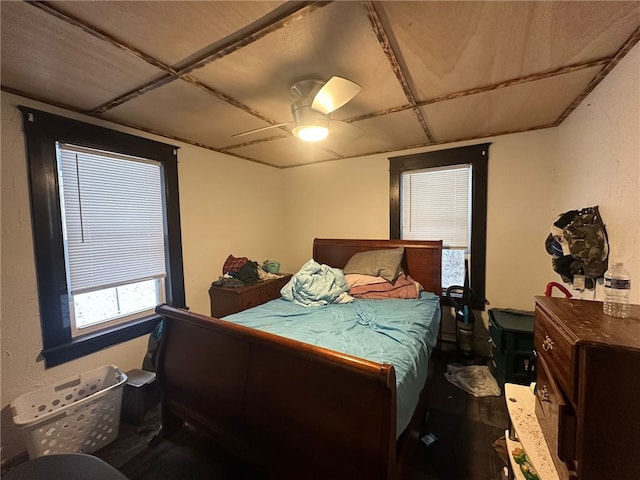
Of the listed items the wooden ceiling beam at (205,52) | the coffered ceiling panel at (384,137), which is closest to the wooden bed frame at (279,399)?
the wooden ceiling beam at (205,52)

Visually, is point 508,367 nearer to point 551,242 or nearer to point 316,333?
point 551,242

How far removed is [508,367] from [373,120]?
2377 millimetres

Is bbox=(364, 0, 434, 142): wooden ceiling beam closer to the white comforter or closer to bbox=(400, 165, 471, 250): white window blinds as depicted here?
bbox=(400, 165, 471, 250): white window blinds

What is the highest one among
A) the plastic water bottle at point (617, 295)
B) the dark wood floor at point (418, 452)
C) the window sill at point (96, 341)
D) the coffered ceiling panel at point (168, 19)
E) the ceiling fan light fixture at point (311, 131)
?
the coffered ceiling panel at point (168, 19)

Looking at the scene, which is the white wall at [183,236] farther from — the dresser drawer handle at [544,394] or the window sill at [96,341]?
the dresser drawer handle at [544,394]

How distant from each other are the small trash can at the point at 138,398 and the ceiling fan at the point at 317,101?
2272mm

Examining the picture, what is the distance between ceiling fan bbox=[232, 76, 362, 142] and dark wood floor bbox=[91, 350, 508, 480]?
6.71ft

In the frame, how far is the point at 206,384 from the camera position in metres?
1.56

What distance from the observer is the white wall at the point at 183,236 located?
167cm

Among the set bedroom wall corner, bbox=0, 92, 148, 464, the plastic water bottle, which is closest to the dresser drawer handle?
the plastic water bottle

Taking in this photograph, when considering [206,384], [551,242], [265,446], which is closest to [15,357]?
[206,384]

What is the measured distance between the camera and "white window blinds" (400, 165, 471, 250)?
2.92 m

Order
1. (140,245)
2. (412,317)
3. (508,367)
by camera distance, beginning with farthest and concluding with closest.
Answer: (140,245)
(508,367)
(412,317)

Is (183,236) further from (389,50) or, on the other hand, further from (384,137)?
(389,50)
